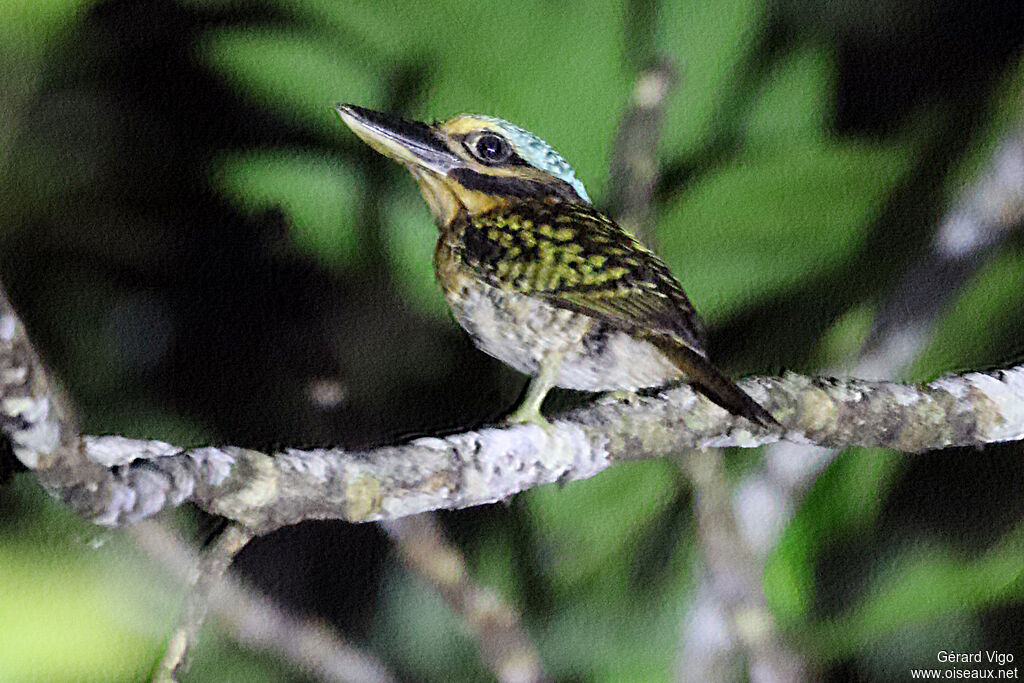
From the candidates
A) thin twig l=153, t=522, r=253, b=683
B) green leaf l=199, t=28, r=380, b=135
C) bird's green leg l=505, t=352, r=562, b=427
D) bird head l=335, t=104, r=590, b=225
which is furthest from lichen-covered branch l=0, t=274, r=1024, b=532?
green leaf l=199, t=28, r=380, b=135

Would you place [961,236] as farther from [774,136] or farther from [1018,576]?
[1018,576]

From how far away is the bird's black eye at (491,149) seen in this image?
0.92 meters

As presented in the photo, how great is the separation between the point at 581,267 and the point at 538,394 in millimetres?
136

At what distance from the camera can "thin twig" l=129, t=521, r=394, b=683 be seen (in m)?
0.82

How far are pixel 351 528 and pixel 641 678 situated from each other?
37 cm

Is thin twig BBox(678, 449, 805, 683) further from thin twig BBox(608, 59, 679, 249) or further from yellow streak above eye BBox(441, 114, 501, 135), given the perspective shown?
yellow streak above eye BBox(441, 114, 501, 135)

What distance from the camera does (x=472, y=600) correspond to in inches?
36.1

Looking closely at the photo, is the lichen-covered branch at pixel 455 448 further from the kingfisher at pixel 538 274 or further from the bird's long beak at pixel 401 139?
the bird's long beak at pixel 401 139

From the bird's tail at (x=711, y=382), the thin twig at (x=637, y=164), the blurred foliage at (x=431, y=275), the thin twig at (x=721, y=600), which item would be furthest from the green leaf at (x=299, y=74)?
the thin twig at (x=721, y=600)

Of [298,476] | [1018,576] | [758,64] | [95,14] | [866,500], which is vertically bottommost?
[1018,576]

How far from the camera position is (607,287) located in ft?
2.87

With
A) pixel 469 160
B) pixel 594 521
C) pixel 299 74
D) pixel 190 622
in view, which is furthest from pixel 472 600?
pixel 299 74

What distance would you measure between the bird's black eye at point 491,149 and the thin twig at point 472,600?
378mm

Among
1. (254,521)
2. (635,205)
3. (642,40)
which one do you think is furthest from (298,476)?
(642,40)
